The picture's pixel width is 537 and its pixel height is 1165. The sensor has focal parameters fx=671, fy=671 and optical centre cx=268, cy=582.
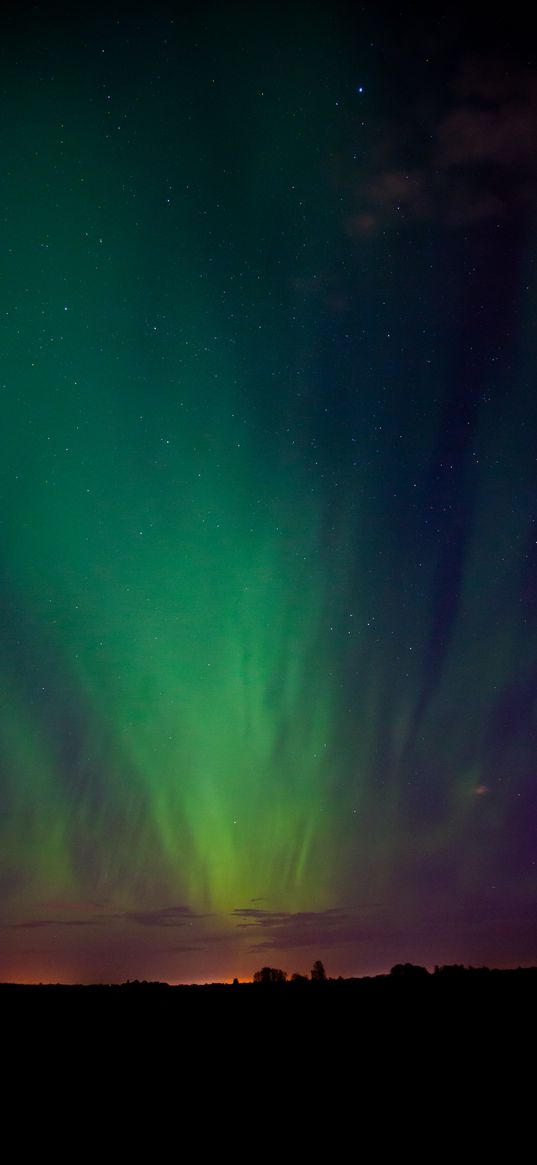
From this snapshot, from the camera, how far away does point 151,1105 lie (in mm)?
11555

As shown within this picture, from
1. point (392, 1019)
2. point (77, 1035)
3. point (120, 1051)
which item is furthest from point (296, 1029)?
point (77, 1035)

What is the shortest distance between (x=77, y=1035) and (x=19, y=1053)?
208 cm

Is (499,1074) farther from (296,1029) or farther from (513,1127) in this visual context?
(296,1029)

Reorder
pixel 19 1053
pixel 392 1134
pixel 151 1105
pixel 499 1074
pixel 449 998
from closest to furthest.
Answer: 1. pixel 392 1134
2. pixel 151 1105
3. pixel 499 1074
4. pixel 19 1053
5. pixel 449 998

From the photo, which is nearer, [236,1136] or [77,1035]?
[236,1136]

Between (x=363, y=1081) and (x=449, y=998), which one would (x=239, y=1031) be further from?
(x=449, y=998)

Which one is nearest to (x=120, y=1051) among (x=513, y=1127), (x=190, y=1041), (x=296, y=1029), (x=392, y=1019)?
(x=190, y=1041)

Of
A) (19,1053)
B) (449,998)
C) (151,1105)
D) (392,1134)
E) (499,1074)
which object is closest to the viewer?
(392,1134)

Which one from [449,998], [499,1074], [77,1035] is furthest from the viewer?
[449,998]

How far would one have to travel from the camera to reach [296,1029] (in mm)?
16578

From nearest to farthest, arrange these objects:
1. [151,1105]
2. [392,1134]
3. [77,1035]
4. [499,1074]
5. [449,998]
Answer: [392,1134] < [151,1105] < [499,1074] < [77,1035] < [449,998]

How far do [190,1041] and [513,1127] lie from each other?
8.05 metres

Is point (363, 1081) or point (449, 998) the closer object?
point (363, 1081)

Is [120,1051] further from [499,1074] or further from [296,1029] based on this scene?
[499,1074]
